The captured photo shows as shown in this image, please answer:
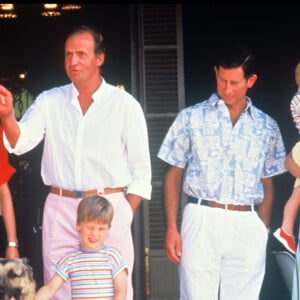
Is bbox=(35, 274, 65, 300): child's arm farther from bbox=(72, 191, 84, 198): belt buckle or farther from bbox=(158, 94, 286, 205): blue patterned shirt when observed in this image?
bbox=(158, 94, 286, 205): blue patterned shirt

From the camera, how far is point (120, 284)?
13.0ft

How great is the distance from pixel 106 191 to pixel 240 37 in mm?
1172

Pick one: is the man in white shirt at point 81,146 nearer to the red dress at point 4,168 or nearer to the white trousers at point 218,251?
the red dress at point 4,168

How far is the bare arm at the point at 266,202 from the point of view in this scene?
4152mm

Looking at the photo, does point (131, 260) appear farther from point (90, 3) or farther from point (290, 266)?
point (90, 3)

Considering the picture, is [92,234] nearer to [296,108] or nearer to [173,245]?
[173,245]

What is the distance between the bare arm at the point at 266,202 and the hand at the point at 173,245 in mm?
440

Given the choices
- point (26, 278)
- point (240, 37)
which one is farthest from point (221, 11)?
point (26, 278)

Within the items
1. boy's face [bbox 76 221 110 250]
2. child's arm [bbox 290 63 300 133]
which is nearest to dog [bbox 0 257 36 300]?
boy's face [bbox 76 221 110 250]

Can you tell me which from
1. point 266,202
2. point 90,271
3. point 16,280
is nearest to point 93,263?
point 90,271

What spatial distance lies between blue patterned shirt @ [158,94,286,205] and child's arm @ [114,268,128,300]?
523 mm

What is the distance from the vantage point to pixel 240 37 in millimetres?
4461

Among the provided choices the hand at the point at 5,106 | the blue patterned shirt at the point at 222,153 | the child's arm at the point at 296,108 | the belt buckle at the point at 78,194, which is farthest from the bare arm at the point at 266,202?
the hand at the point at 5,106

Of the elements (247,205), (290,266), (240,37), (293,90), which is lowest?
(290,266)
